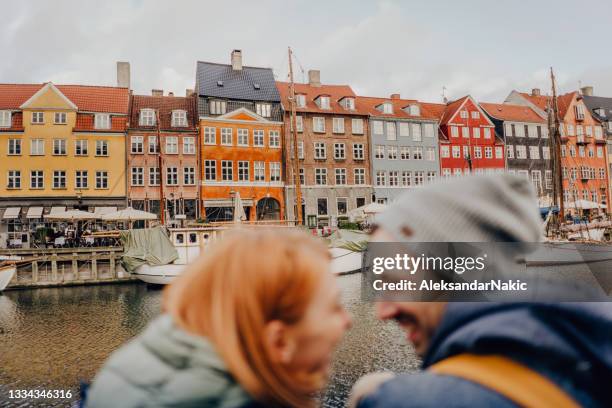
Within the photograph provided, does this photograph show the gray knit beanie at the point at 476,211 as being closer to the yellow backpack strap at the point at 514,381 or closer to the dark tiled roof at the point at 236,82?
the yellow backpack strap at the point at 514,381

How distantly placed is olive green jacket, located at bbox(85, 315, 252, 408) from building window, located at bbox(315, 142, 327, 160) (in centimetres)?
3961

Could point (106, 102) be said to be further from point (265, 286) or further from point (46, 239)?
point (265, 286)

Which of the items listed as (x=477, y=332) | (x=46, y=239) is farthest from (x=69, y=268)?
(x=477, y=332)

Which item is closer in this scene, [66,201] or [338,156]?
[66,201]

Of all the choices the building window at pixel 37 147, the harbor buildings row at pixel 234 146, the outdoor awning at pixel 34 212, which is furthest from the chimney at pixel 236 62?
the outdoor awning at pixel 34 212

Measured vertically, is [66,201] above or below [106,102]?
below

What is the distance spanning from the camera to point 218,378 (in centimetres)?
111

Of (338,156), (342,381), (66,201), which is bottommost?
(342,381)

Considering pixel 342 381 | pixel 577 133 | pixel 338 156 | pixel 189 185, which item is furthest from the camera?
pixel 577 133

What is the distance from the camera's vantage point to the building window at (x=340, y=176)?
134ft

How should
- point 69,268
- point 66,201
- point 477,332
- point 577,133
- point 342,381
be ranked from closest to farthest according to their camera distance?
point 477,332 < point 342,381 < point 69,268 < point 66,201 < point 577,133

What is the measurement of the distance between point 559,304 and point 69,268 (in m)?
26.3

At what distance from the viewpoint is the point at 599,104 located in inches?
2266

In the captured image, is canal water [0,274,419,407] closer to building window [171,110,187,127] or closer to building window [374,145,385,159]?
building window [171,110,187,127]
